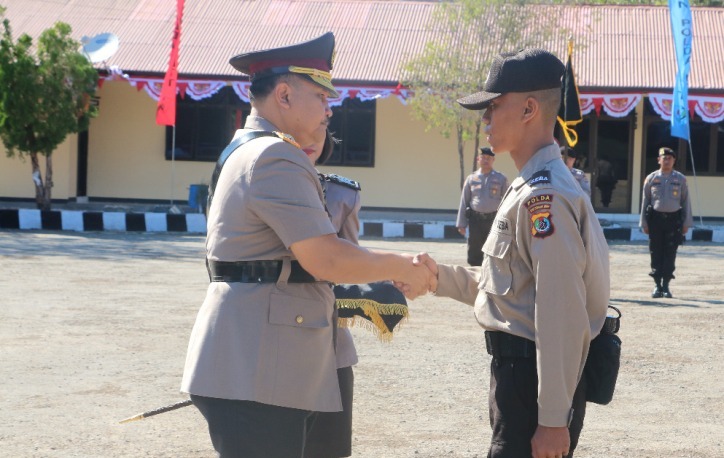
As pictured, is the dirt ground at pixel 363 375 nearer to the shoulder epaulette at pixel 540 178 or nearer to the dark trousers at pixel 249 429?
the dark trousers at pixel 249 429

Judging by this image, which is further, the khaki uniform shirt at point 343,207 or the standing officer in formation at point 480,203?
the standing officer in formation at point 480,203

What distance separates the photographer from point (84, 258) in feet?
46.5

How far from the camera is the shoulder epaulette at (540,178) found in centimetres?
318

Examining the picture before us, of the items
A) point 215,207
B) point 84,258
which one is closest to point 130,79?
point 84,258

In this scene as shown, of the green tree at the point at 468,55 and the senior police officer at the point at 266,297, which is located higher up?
the green tree at the point at 468,55

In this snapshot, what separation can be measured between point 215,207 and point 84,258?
1145 centimetres

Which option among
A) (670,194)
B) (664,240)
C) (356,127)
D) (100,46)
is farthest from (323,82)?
(356,127)

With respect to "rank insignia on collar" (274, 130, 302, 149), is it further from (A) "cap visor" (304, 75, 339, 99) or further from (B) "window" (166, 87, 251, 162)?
(B) "window" (166, 87, 251, 162)

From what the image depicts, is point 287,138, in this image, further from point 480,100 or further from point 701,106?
point 701,106

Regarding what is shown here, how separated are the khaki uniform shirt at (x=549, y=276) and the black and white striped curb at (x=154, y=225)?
16.0 m

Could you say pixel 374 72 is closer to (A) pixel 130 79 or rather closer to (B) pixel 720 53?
(A) pixel 130 79

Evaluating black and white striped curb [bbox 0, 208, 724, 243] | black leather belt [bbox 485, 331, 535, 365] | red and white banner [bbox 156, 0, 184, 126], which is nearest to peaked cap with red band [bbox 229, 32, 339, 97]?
black leather belt [bbox 485, 331, 535, 365]

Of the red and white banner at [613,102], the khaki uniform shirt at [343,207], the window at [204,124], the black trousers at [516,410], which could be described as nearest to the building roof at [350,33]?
the red and white banner at [613,102]

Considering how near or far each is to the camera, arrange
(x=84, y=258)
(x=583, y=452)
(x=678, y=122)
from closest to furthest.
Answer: (x=583, y=452)
(x=84, y=258)
(x=678, y=122)
